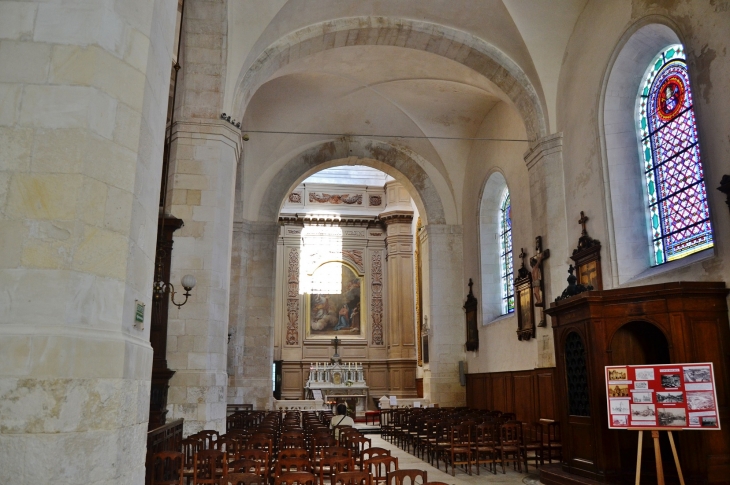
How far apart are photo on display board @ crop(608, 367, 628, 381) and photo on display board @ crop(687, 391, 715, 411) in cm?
64

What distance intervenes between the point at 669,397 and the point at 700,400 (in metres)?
0.28

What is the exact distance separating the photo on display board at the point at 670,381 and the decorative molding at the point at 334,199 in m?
21.2

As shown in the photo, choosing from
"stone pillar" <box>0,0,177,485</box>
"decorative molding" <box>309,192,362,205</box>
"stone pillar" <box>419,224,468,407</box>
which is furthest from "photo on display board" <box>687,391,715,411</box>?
"decorative molding" <box>309,192,362,205</box>

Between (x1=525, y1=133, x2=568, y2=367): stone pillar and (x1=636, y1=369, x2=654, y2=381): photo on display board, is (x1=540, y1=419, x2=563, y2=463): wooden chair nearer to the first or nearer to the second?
(x1=525, y1=133, x2=568, y2=367): stone pillar

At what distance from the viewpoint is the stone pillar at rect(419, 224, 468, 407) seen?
17891 millimetres

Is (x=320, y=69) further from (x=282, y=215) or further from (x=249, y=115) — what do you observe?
(x=282, y=215)

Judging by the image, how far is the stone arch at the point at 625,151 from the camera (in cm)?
985

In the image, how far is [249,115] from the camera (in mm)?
17438

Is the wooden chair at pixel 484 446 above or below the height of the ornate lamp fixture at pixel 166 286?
below

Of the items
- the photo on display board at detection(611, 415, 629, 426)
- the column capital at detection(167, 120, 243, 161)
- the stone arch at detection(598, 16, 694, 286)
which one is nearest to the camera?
the photo on display board at detection(611, 415, 629, 426)

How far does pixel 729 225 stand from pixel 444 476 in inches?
209

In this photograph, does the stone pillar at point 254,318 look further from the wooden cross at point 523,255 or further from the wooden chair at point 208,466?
the wooden chair at point 208,466

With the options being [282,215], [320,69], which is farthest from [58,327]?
[282,215]

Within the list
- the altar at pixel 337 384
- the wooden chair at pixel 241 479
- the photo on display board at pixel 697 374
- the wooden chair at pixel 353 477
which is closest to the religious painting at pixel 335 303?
the altar at pixel 337 384
